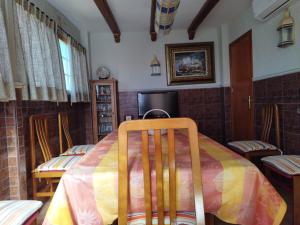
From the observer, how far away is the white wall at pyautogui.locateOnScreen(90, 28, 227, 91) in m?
4.49

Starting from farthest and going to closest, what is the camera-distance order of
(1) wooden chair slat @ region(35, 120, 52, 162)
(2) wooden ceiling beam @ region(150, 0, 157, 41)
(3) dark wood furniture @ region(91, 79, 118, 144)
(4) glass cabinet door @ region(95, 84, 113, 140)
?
(4) glass cabinet door @ region(95, 84, 113, 140) < (3) dark wood furniture @ region(91, 79, 118, 144) < (2) wooden ceiling beam @ region(150, 0, 157, 41) < (1) wooden chair slat @ region(35, 120, 52, 162)

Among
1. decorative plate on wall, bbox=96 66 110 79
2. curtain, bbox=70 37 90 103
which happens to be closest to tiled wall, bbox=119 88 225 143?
decorative plate on wall, bbox=96 66 110 79

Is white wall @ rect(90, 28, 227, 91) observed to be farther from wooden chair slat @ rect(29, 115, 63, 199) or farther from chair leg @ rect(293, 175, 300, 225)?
chair leg @ rect(293, 175, 300, 225)

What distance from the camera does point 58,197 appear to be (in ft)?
3.39

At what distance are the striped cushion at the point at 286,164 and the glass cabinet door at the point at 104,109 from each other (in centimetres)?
291

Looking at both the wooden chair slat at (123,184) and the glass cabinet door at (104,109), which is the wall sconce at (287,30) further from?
the glass cabinet door at (104,109)

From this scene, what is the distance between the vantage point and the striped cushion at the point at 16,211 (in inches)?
43.4

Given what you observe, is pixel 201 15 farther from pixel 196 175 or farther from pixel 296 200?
pixel 196 175

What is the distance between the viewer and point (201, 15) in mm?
3570

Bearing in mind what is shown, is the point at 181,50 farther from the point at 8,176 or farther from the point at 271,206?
the point at 271,206

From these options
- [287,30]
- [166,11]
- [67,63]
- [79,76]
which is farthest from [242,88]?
[67,63]

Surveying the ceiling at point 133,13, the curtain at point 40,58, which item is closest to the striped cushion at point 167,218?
the curtain at point 40,58

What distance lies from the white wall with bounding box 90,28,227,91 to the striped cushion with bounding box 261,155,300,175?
2.66 metres

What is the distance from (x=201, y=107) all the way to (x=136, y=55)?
1.62 metres
